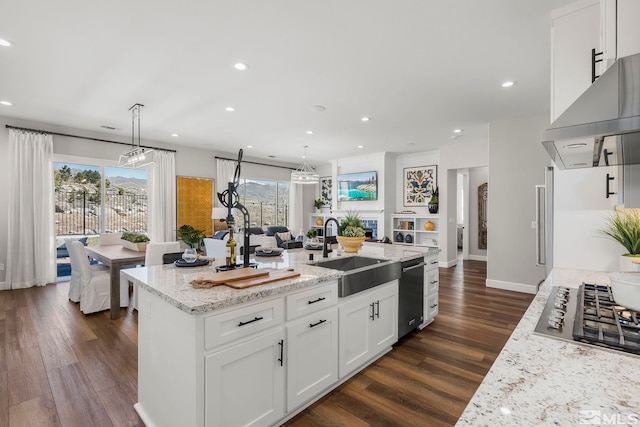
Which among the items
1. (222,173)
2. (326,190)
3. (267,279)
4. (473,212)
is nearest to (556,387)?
(267,279)

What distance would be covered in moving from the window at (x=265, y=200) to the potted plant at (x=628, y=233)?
7.60 metres

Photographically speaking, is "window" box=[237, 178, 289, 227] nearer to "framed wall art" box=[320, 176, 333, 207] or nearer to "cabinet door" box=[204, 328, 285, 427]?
"framed wall art" box=[320, 176, 333, 207]

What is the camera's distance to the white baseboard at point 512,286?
4770 millimetres

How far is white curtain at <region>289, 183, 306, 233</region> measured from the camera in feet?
31.0

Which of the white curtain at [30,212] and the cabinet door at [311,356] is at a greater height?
the white curtain at [30,212]

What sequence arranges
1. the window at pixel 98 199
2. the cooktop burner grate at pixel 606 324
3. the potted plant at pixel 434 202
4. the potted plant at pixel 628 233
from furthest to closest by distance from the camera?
the potted plant at pixel 434 202, the window at pixel 98 199, the potted plant at pixel 628 233, the cooktop burner grate at pixel 606 324

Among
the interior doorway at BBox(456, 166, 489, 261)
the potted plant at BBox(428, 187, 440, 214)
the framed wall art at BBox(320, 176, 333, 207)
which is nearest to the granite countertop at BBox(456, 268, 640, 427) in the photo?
the potted plant at BBox(428, 187, 440, 214)

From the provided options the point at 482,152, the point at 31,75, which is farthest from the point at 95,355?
the point at 482,152

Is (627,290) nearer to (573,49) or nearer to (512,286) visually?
(573,49)

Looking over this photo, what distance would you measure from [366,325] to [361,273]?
48 cm

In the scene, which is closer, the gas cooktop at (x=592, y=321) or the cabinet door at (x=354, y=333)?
the gas cooktop at (x=592, y=321)

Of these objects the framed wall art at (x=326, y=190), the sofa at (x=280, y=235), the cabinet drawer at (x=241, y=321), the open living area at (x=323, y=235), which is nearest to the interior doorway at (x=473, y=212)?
the open living area at (x=323, y=235)

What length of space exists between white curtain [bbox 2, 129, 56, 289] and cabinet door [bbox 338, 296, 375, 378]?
225 inches

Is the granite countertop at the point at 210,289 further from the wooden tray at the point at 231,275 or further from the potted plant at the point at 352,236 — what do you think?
the potted plant at the point at 352,236
